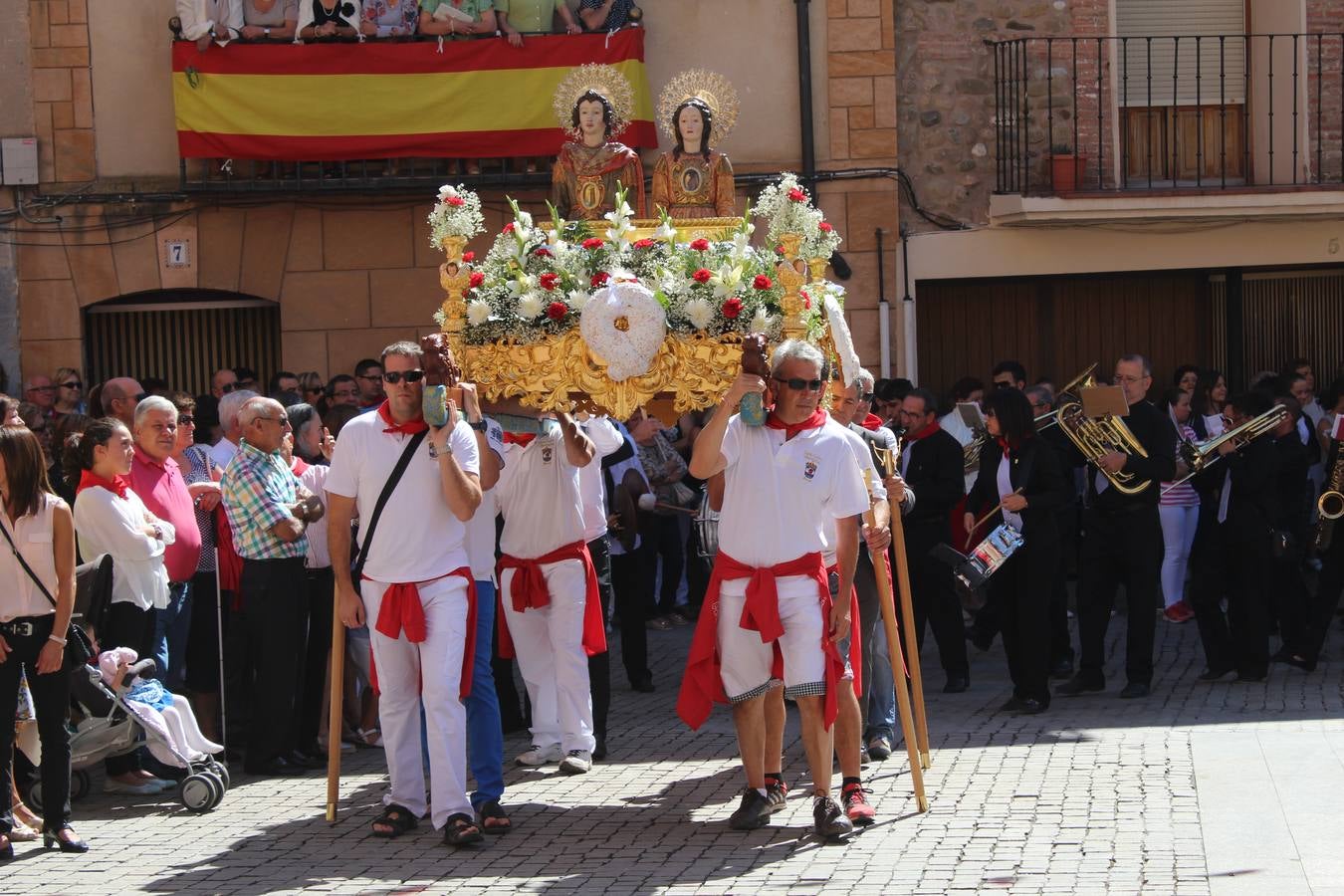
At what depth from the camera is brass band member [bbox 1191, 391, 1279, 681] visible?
35.6ft

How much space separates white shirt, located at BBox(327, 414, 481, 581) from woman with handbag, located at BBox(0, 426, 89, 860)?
3.74 feet

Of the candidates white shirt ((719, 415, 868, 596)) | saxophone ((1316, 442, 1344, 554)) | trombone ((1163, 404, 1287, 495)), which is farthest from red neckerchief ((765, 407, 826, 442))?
saxophone ((1316, 442, 1344, 554))

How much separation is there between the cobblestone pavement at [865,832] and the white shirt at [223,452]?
1.81 meters

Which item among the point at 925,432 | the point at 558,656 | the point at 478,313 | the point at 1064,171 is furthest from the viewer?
the point at 1064,171

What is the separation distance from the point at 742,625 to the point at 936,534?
3.94m

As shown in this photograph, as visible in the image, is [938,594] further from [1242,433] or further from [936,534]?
[1242,433]

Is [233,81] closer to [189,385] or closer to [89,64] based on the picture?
[89,64]

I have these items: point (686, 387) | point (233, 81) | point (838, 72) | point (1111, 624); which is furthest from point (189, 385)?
point (686, 387)

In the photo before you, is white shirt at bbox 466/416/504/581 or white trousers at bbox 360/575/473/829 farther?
white shirt at bbox 466/416/504/581

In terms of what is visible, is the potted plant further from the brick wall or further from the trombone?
the brick wall

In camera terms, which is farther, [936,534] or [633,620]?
[633,620]

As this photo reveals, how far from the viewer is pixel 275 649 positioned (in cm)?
894

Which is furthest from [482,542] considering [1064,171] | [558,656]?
[1064,171]

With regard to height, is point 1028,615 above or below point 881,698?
above
